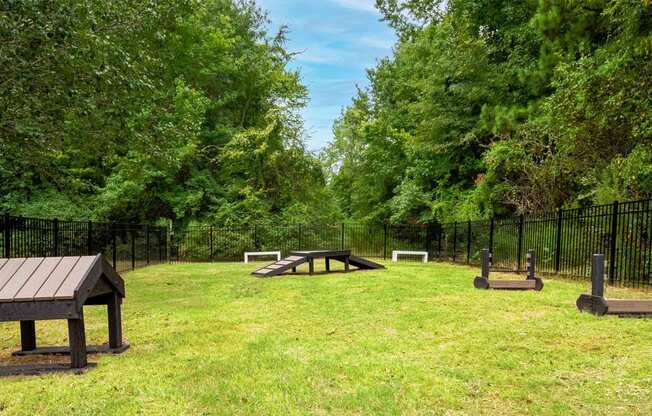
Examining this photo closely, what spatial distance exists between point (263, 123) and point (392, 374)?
2512 cm

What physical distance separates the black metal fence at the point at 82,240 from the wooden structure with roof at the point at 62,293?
18.2 ft

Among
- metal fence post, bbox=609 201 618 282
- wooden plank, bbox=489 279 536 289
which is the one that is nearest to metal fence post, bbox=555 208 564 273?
metal fence post, bbox=609 201 618 282

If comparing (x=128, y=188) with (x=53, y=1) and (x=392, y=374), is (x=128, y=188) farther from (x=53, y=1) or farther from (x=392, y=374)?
(x=392, y=374)

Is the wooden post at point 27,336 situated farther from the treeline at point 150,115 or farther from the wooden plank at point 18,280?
the treeline at point 150,115

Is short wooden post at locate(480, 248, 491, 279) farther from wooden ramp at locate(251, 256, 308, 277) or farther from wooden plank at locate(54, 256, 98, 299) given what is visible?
wooden plank at locate(54, 256, 98, 299)

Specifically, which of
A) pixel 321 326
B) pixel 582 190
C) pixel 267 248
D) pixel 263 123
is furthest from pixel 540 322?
pixel 263 123

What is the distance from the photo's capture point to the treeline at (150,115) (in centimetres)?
888

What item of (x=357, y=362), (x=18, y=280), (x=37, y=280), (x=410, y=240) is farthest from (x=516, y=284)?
(x=410, y=240)

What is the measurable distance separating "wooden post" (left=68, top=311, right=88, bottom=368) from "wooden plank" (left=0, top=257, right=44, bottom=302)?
1.79 ft

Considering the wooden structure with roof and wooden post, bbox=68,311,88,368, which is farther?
wooden post, bbox=68,311,88,368

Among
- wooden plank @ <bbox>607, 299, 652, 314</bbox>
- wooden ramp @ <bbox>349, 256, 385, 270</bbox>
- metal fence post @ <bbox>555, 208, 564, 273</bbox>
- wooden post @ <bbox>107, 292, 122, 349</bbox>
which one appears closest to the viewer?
wooden post @ <bbox>107, 292, 122, 349</bbox>

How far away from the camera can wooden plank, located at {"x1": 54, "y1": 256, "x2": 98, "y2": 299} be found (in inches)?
144

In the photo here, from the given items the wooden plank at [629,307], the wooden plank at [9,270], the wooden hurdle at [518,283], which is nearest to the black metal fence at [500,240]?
the wooden hurdle at [518,283]

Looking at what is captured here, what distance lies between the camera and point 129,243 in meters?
16.0
